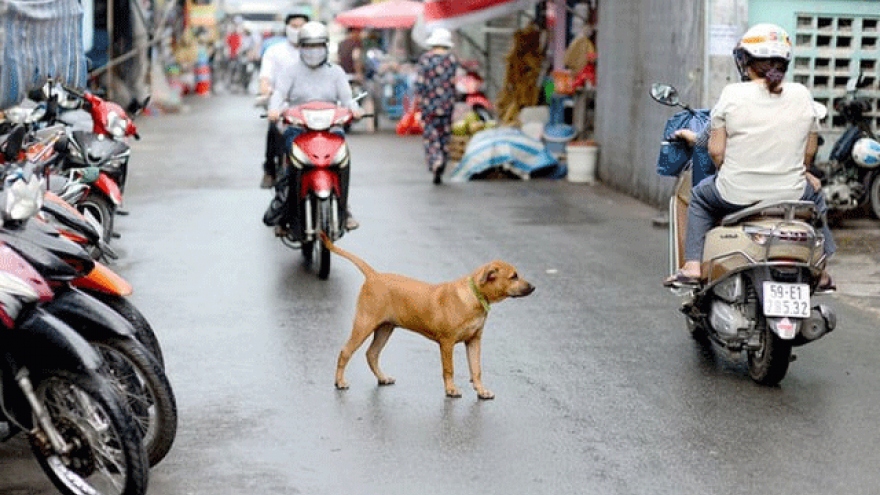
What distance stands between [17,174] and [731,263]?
11.5 ft

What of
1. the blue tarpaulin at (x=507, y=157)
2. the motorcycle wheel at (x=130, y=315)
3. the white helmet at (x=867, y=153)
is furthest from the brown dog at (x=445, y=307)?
the blue tarpaulin at (x=507, y=157)

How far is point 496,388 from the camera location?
7.46 meters

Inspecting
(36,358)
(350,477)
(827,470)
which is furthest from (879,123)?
(36,358)

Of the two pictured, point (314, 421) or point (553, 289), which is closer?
point (314, 421)

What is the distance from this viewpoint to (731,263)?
7.45 m

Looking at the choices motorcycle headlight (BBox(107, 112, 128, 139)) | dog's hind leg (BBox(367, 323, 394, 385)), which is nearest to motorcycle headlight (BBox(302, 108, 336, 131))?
motorcycle headlight (BBox(107, 112, 128, 139))

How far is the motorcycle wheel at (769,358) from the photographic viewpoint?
23.9 feet

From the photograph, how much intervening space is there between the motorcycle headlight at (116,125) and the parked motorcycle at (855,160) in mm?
5957

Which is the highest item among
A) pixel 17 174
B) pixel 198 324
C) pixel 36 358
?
pixel 17 174

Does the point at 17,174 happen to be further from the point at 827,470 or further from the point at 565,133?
the point at 565,133

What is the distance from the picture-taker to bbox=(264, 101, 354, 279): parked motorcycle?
10.8 metres

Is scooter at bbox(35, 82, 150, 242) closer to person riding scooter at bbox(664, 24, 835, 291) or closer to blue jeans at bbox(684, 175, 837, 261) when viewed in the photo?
blue jeans at bbox(684, 175, 837, 261)

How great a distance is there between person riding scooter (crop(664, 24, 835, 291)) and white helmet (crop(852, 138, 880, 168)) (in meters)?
5.88

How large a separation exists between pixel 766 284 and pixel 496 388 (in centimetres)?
140
